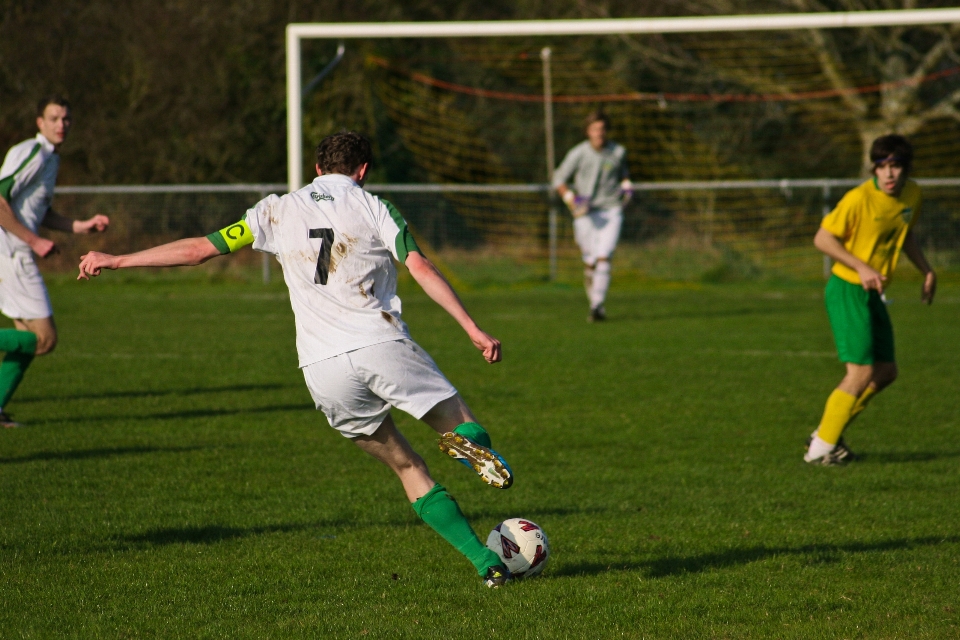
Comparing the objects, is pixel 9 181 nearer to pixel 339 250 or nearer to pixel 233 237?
pixel 233 237

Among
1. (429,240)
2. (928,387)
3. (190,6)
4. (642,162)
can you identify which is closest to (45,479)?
(928,387)

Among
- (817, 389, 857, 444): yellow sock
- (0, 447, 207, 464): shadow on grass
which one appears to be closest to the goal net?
(0, 447, 207, 464): shadow on grass

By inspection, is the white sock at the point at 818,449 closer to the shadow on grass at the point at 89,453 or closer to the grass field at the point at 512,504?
the grass field at the point at 512,504

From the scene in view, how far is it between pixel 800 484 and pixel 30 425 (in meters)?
4.75

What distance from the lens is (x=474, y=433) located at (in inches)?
153

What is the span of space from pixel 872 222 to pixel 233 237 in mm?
3745

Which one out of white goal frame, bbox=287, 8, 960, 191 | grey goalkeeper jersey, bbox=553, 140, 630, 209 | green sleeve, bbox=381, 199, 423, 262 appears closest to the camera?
green sleeve, bbox=381, 199, 423, 262

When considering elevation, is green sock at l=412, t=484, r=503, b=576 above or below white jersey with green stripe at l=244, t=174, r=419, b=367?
below

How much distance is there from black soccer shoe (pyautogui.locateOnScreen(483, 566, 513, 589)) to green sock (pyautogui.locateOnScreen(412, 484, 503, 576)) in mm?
15

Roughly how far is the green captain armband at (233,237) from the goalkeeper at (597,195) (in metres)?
9.49

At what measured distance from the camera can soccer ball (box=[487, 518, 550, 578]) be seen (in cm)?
422

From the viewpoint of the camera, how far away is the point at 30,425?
7.29 m

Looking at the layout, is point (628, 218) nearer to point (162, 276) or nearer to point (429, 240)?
point (429, 240)

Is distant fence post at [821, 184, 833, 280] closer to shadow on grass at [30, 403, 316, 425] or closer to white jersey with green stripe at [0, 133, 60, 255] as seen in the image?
shadow on grass at [30, 403, 316, 425]
